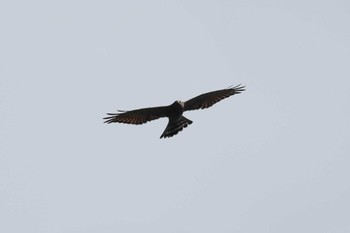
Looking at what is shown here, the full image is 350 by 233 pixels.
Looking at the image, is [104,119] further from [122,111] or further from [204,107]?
[204,107]

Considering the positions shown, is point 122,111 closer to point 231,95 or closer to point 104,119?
point 104,119

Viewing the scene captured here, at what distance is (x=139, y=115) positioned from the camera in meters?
37.7

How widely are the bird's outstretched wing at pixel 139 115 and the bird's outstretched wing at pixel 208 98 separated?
0.78 meters

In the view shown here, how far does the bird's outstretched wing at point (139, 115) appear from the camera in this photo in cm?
3728

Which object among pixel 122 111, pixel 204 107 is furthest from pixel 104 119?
pixel 204 107

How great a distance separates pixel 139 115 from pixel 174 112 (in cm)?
103

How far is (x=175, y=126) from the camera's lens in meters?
37.3

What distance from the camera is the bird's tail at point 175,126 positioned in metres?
37.2

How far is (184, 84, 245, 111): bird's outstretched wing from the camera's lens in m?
37.7

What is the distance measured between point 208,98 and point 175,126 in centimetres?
142

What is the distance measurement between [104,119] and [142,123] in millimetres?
1316

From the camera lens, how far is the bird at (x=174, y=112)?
37.3 meters

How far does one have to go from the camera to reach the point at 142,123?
37.9m

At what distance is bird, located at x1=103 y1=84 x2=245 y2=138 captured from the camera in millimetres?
37281
